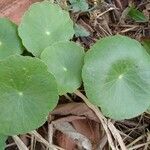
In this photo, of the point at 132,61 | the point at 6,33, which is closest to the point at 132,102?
the point at 132,61

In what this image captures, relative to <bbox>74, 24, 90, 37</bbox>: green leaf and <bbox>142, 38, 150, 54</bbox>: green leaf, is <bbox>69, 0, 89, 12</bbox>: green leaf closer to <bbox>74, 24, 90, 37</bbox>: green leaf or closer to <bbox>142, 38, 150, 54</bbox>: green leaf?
<bbox>74, 24, 90, 37</bbox>: green leaf

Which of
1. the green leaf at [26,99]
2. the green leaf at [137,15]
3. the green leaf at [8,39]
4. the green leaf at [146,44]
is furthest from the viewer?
the green leaf at [137,15]

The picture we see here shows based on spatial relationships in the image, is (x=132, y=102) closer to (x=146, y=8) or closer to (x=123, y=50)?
(x=123, y=50)

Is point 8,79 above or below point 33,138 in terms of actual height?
above

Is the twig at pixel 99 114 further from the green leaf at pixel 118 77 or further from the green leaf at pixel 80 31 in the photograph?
the green leaf at pixel 80 31

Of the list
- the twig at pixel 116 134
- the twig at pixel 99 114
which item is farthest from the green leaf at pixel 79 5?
the twig at pixel 116 134

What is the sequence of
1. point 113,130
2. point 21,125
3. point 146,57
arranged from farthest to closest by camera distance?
point 113,130
point 146,57
point 21,125
